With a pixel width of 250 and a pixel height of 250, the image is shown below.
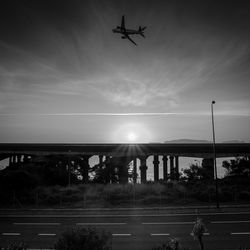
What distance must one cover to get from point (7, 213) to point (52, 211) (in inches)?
180

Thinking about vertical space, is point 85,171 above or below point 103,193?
above

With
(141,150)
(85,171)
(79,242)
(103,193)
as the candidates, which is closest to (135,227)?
(79,242)

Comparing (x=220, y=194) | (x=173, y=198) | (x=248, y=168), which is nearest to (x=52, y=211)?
(x=173, y=198)

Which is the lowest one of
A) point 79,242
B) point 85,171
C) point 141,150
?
point 79,242

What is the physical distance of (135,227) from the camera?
792 inches

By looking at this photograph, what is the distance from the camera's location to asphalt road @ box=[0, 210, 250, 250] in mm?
16031

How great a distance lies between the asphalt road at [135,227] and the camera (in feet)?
52.6

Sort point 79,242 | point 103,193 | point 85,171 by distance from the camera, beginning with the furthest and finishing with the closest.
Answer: point 85,171 < point 103,193 < point 79,242

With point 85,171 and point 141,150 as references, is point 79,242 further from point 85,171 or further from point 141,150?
point 141,150

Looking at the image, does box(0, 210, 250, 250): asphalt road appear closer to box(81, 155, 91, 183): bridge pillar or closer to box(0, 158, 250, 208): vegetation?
box(0, 158, 250, 208): vegetation

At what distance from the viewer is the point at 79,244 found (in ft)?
24.1

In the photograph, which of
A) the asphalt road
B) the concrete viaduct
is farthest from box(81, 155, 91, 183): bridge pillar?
the asphalt road

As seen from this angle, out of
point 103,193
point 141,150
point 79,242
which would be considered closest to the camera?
point 79,242

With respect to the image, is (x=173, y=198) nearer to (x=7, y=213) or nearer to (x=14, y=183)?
(x=7, y=213)
